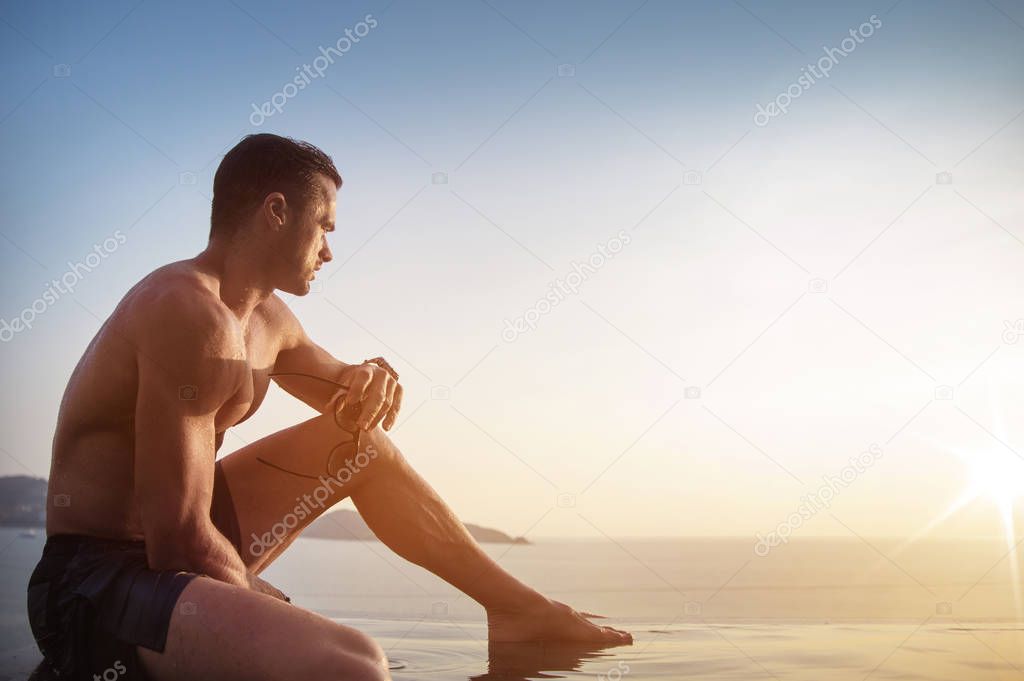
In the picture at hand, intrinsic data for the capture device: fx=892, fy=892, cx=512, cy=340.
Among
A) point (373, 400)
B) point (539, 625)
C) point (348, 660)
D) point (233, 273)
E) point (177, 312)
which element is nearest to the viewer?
point (348, 660)

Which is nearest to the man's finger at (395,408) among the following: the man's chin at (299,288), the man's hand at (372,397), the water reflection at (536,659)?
the man's hand at (372,397)

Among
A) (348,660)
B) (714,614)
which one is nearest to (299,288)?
(348,660)

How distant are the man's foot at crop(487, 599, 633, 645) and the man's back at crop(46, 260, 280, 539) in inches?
42.1

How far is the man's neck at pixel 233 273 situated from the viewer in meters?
1.77

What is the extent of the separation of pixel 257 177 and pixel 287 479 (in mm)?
689

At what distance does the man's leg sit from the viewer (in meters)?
2.01

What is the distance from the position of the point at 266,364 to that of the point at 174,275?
1.78 ft

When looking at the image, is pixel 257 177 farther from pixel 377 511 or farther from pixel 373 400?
pixel 377 511

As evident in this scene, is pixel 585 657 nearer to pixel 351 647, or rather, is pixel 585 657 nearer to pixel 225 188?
pixel 351 647

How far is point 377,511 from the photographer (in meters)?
2.16

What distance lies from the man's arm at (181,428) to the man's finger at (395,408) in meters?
0.46

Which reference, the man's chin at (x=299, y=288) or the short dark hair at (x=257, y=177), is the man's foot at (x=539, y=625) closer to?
the man's chin at (x=299, y=288)

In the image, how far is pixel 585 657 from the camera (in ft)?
7.06

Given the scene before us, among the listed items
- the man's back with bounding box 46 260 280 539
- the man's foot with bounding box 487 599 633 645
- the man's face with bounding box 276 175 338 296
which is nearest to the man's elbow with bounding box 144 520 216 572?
the man's back with bounding box 46 260 280 539
